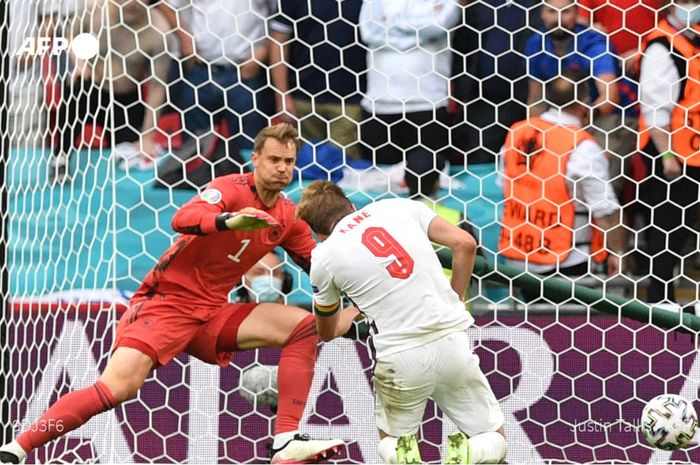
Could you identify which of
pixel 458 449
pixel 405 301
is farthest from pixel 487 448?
pixel 405 301

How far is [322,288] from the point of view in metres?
4.75

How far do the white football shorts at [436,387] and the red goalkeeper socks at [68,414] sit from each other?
0.99 meters

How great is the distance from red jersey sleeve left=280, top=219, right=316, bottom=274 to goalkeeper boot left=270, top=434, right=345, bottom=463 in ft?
2.54

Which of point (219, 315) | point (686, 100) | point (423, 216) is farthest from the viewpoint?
point (686, 100)

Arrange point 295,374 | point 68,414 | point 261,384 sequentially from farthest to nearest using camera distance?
point 261,384
point 295,374
point 68,414

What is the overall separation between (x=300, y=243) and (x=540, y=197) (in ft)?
4.64

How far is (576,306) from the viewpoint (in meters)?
6.02

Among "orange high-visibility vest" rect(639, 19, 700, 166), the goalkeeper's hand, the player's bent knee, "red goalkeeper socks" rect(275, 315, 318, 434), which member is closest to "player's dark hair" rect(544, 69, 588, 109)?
"orange high-visibility vest" rect(639, 19, 700, 166)

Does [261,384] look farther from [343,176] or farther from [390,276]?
[390,276]

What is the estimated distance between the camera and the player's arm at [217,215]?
15.3 ft

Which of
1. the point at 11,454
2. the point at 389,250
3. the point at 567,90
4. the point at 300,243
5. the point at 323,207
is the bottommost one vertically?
the point at 11,454

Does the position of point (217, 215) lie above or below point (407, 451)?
above

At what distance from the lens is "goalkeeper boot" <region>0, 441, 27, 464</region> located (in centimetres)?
487

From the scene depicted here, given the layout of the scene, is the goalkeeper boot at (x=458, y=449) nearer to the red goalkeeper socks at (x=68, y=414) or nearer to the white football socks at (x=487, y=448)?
the white football socks at (x=487, y=448)
